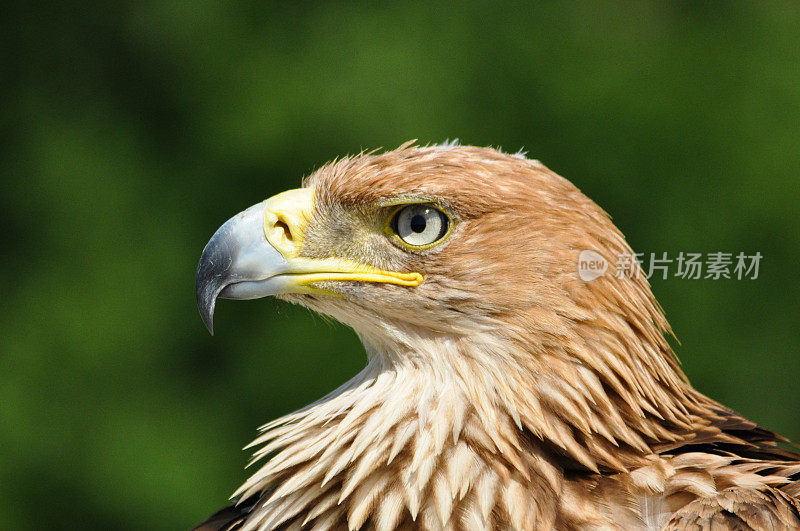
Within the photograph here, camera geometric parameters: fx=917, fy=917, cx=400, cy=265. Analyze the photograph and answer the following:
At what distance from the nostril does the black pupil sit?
1.03ft

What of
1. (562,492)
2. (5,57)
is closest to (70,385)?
(5,57)

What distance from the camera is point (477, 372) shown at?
6.93 feet

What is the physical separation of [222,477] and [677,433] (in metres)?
Answer: 3.24

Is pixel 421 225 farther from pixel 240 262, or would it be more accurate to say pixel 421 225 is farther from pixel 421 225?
pixel 240 262

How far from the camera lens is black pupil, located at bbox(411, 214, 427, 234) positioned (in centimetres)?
216

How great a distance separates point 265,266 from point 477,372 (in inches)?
22.4

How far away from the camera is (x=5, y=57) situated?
5.39 meters

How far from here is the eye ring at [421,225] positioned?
2.16 meters

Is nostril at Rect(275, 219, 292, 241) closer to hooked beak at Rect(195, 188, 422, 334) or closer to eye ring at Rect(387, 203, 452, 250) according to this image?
hooked beak at Rect(195, 188, 422, 334)
